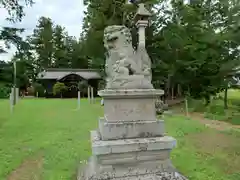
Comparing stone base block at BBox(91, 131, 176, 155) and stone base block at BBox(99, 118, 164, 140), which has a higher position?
stone base block at BBox(99, 118, 164, 140)

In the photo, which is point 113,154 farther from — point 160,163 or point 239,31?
point 239,31

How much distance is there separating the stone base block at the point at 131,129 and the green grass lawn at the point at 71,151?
3.63 feet

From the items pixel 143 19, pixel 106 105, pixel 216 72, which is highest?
pixel 143 19

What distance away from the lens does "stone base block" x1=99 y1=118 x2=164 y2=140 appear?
3046mm

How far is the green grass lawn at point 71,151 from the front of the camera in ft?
12.6

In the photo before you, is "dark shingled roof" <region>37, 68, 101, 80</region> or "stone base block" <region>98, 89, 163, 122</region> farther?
"dark shingled roof" <region>37, 68, 101, 80</region>

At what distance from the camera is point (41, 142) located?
568 cm

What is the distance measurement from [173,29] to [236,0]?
4.28 m

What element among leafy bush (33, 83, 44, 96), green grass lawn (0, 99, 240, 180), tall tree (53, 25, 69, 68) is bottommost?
green grass lawn (0, 99, 240, 180)

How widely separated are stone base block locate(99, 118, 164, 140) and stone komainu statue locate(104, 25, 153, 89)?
50 centimetres

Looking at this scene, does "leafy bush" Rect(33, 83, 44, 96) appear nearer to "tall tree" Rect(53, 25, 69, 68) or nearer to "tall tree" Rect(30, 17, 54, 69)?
"tall tree" Rect(30, 17, 54, 69)

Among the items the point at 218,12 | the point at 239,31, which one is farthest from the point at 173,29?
the point at 239,31

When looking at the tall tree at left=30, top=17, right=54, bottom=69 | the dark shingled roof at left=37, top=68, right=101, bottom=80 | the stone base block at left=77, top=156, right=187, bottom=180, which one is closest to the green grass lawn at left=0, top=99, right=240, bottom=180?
the stone base block at left=77, top=156, right=187, bottom=180

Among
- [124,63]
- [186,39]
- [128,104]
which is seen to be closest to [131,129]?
[128,104]
